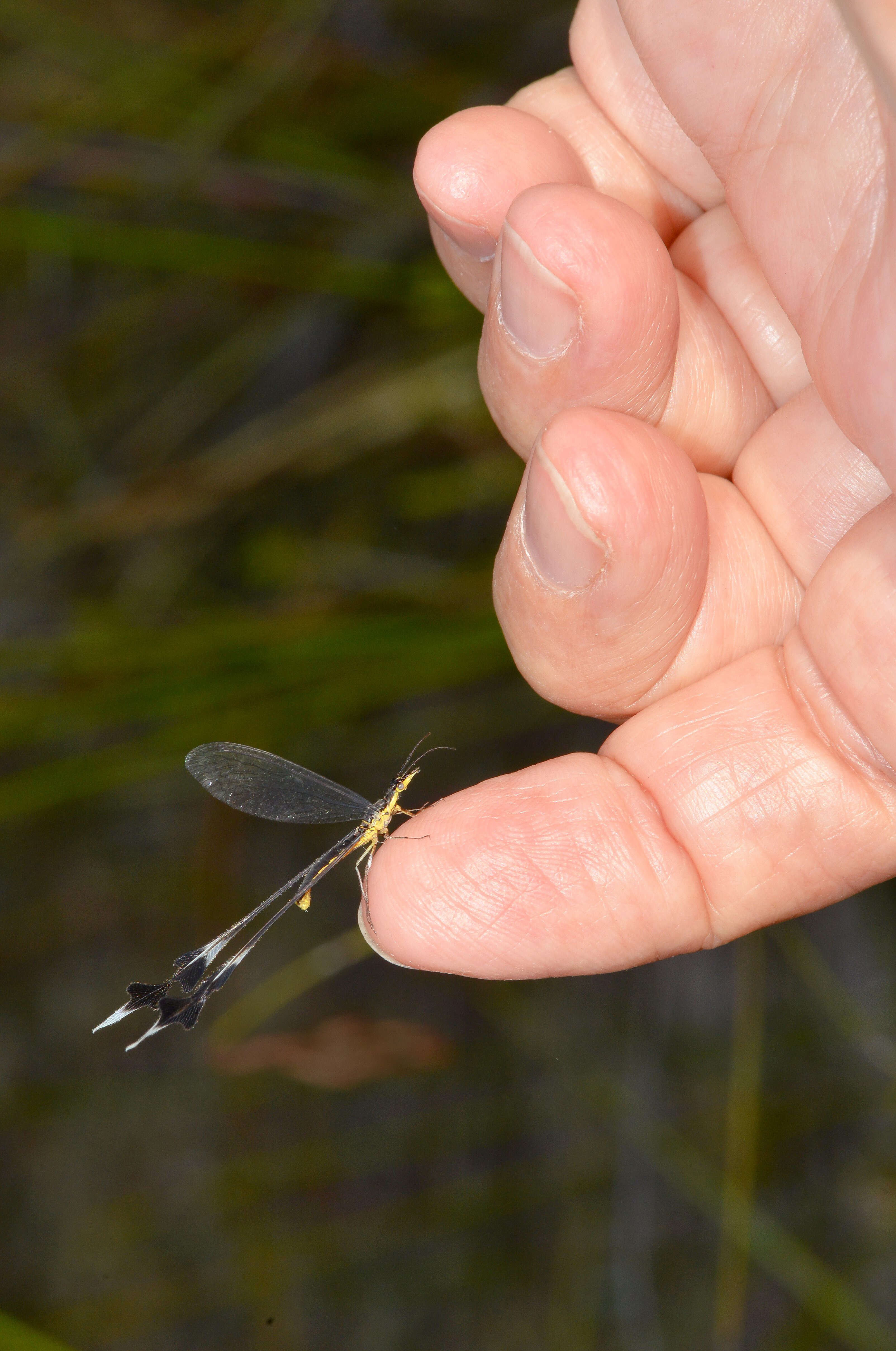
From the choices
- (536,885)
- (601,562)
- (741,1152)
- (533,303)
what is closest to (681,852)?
(536,885)

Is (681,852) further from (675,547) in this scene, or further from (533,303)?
(533,303)

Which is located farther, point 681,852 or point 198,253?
point 198,253

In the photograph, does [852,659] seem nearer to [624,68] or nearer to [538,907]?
[538,907]

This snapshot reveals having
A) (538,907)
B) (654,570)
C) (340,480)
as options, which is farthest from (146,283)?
(538,907)

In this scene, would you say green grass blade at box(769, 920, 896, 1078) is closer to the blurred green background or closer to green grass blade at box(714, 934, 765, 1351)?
the blurred green background

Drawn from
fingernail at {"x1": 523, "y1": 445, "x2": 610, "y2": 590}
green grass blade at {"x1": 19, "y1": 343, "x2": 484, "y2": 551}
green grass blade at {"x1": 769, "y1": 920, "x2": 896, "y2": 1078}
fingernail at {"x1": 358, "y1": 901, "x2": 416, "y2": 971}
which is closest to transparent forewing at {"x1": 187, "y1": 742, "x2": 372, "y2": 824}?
fingernail at {"x1": 358, "y1": 901, "x2": 416, "y2": 971}
